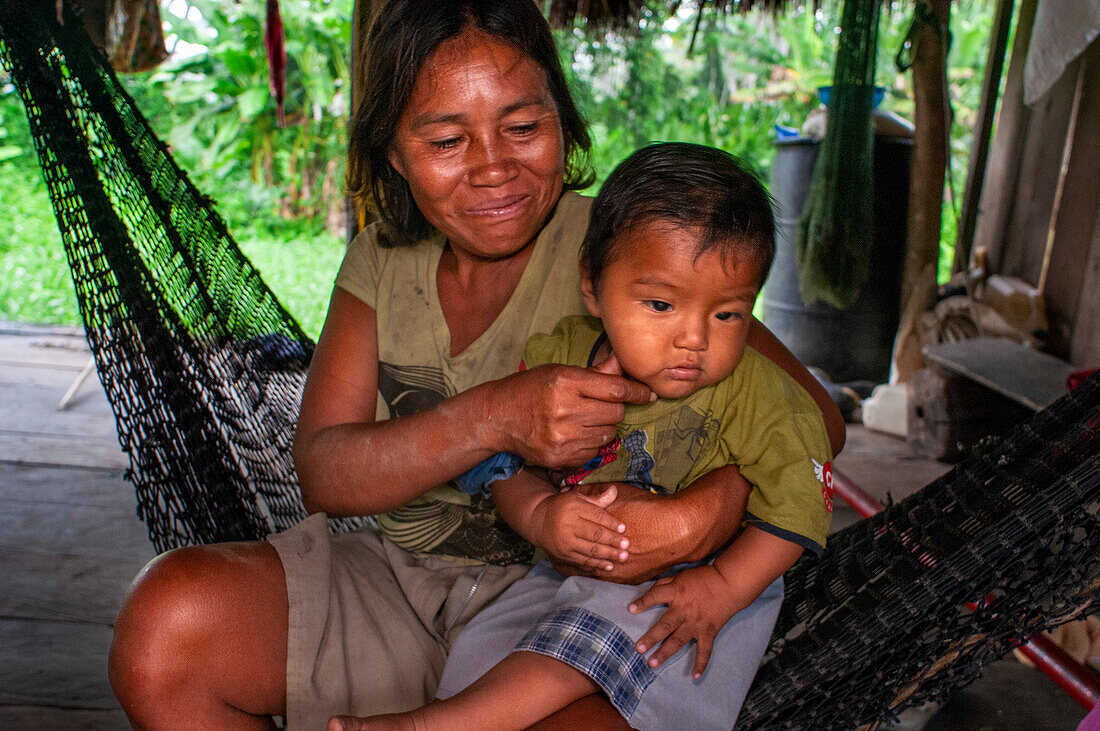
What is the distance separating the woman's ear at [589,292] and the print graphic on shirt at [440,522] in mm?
283

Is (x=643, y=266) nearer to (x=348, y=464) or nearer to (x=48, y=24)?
(x=348, y=464)

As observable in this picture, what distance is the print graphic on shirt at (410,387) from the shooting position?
4.61ft

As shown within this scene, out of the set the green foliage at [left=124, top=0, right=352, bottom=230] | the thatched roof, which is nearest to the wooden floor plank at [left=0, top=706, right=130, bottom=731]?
the thatched roof

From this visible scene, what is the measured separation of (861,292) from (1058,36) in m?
1.86

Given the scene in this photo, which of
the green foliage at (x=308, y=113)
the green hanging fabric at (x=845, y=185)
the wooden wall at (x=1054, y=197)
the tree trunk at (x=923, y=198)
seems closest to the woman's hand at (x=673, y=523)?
the wooden wall at (x=1054, y=197)

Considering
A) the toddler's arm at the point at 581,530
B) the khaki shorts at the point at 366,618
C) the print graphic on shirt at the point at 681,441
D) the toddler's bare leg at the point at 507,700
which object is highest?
the print graphic on shirt at the point at 681,441

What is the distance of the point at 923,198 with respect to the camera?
4.11m

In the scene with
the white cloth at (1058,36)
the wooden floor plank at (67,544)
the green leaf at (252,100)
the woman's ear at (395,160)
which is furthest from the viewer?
the green leaf at (252,100)

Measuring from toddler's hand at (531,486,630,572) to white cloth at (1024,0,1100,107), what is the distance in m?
2.47

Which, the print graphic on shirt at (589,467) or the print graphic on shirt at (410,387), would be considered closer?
the print graphic on shirt at (589,467)

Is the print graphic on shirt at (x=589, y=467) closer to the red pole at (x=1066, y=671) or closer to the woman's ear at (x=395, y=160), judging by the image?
the woman's ear at (x=395, y=160)

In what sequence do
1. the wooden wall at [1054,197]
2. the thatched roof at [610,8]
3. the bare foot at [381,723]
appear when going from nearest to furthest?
the bare foot at [381,723] → the wooden wall at [1054,197] → the thatched roof at [610,8]

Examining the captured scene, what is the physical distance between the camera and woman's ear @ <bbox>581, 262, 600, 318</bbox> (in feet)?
4.03

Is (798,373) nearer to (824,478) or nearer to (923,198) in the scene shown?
(824,478)
